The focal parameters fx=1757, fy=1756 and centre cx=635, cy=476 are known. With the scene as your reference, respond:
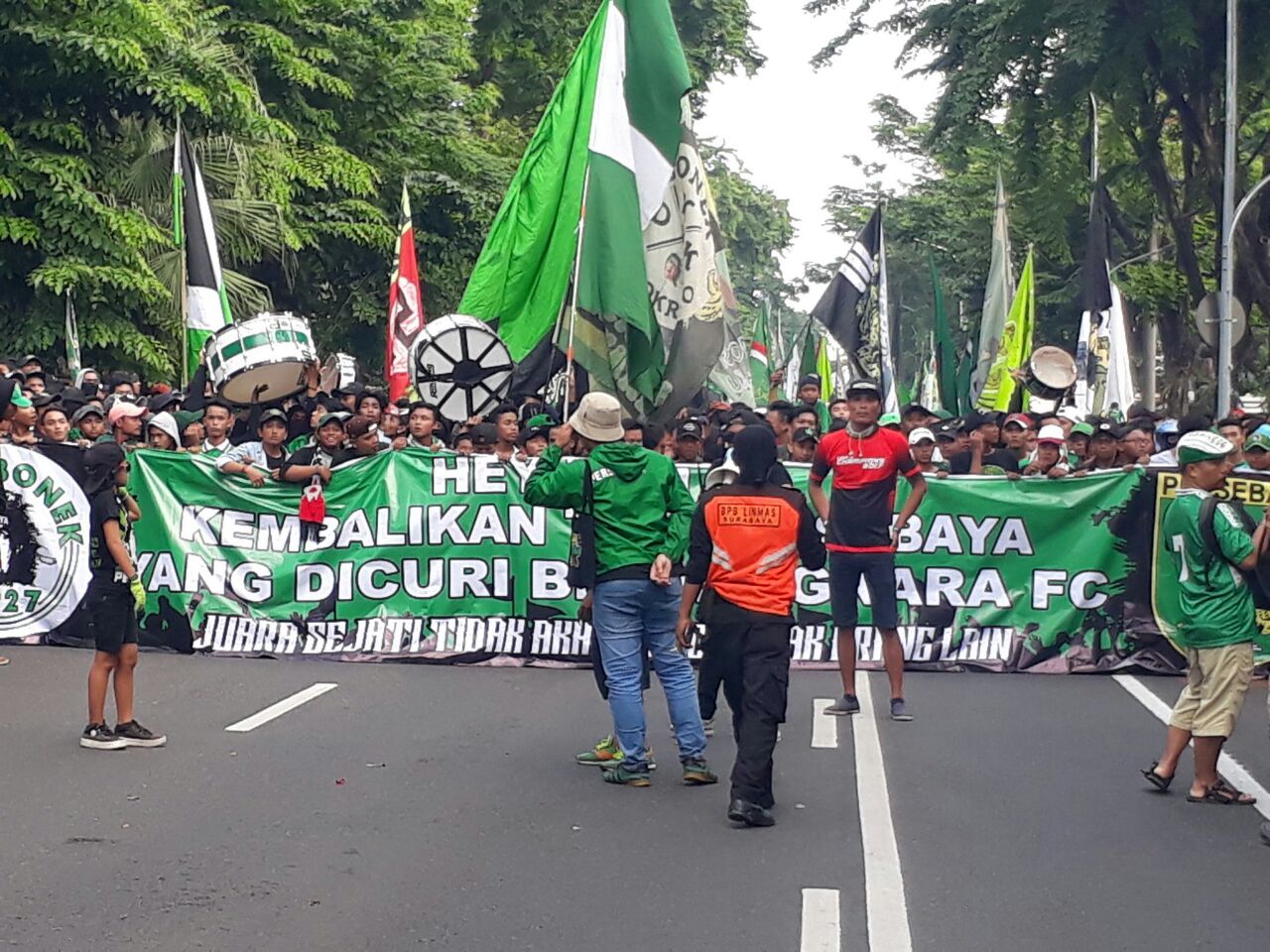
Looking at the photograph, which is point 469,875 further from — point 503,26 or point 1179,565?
point 503,26

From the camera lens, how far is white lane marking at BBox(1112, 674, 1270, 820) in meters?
7.62

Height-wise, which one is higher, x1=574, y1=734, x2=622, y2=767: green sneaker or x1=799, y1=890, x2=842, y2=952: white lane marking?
x1=574, y1=734, x2=622, y2=767: green sneaker

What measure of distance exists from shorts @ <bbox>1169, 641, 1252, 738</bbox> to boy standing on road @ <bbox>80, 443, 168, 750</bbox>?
15.7 ft

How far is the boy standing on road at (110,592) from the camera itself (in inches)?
327

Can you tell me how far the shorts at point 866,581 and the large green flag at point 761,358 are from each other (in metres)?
21.8

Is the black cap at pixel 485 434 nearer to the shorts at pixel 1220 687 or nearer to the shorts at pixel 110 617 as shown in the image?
the shorts at pixel 110 617

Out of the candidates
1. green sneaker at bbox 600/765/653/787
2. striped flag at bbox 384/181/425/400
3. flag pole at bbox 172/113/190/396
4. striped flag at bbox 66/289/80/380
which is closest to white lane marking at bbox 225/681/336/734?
green sneaker at bbox 600/765/653/787

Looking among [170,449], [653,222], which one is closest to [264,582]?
[170,449]

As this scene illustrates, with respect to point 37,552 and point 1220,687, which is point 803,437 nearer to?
point 1220,687

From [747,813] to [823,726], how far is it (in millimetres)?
2500

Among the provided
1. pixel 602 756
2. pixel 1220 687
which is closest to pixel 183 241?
pixel 602 756

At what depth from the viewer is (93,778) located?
7574 mm

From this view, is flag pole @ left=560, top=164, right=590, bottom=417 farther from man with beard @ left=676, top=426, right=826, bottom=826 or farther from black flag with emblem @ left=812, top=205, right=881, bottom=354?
black flag with emblem @ left=812, top=205, right=881, bottom=354

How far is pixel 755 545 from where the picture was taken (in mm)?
7285
